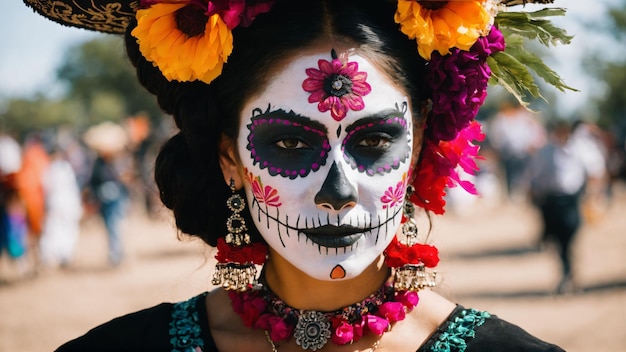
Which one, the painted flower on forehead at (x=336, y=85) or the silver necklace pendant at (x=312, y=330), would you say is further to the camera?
the silver necklace pendant at (x=312, y=330)

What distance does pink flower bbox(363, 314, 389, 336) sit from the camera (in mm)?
2480

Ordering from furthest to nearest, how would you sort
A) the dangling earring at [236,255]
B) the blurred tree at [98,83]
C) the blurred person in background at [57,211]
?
the blurred tree at [98,83] → the blurred person in background at [57,211] → the dangling earring at [236,255]

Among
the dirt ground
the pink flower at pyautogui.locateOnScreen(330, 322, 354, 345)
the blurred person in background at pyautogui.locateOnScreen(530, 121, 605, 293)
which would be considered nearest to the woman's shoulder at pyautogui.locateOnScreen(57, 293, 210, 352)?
the pink flower at pyautogui.locateOnScreen(330, 322, 354, 345)

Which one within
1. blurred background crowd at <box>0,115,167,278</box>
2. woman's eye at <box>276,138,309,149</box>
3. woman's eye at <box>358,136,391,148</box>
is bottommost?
blurred background crowd at <box>0,115,167,278</box>

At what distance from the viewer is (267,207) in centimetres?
243

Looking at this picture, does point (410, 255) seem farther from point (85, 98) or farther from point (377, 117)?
point (85, 98)

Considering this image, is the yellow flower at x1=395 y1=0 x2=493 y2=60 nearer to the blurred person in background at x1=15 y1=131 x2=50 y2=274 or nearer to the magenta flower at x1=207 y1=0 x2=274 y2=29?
the magenta flower at x1=207 y1=0 x2=274 y2=29

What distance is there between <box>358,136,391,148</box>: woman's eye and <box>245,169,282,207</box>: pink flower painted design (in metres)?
0.33

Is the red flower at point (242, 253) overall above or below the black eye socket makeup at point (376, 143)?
below

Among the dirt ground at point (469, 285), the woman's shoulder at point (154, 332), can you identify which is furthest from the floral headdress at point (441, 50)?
the dirt ground at point (469, 285)

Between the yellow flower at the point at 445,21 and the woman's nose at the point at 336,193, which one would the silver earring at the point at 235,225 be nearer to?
the woman's nose at the point at 336,193

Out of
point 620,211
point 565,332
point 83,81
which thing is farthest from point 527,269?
point 83,81

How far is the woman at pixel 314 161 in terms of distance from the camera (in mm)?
2348

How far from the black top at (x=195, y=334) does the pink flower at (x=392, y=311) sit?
5.1 inches
